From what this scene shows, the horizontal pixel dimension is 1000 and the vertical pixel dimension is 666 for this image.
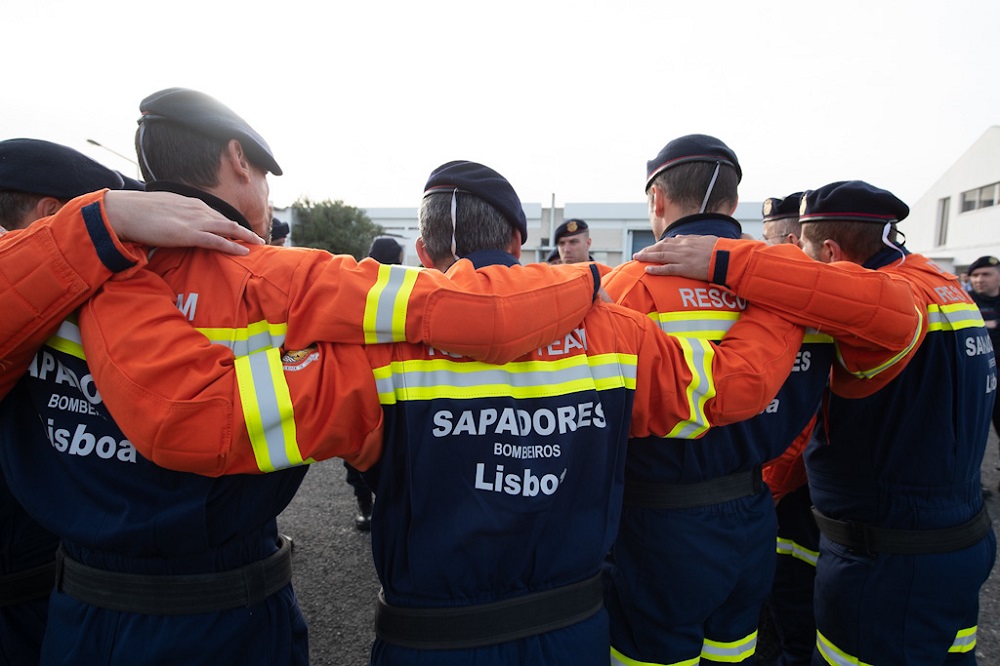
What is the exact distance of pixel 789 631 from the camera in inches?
111

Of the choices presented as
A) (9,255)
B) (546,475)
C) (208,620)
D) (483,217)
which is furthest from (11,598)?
(483,217)

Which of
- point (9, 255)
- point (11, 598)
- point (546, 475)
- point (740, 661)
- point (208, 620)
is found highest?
point (9, 255)

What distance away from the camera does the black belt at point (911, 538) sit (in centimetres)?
205

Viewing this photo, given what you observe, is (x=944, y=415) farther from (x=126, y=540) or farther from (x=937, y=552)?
(x=126, y=540)

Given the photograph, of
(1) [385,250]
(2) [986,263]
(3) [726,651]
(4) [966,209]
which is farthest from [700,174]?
(4) [966,209]

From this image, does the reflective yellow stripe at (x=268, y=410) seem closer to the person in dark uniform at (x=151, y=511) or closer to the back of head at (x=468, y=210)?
the person in dark uniform at (x=151, y=511)

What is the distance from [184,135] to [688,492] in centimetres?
183

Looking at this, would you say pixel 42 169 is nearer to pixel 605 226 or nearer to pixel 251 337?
pixel 251 337

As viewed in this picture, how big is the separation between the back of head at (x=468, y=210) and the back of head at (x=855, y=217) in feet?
4.89

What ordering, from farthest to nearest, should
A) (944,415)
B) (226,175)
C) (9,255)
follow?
(944,415)
(226,175)
(9,255)

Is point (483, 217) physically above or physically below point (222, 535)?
above

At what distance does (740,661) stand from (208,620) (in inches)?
68.0

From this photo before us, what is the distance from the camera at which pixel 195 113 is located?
138cm

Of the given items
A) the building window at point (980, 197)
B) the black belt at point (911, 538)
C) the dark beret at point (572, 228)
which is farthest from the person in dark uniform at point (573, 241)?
the building window at point (980, 197)
